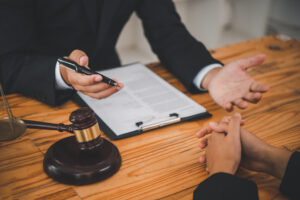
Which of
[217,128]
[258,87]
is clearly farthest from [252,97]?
[217,128]

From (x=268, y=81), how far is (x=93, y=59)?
2.89 ft

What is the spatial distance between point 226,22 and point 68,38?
10.6ft

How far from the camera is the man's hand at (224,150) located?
0.76 m

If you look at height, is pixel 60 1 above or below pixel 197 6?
above

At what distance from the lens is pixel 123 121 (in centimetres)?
96

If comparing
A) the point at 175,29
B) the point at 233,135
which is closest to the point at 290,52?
the point at 175,29

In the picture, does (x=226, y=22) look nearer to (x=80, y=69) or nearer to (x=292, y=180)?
(x=80, y=69)

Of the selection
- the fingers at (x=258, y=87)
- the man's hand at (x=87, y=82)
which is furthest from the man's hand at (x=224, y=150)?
the man's hand at (x=87, y=82)

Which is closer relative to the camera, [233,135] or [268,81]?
[233,135]

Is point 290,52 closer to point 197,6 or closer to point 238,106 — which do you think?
point 238,106

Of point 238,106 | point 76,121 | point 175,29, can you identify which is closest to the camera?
point 76,121

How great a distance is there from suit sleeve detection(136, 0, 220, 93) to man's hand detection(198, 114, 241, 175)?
38 centimetres

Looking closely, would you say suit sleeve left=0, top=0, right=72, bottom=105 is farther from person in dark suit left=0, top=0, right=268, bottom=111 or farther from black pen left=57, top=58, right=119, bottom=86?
black pen left=57, top=58, right=119, bottom=86

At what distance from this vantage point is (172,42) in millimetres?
1455
